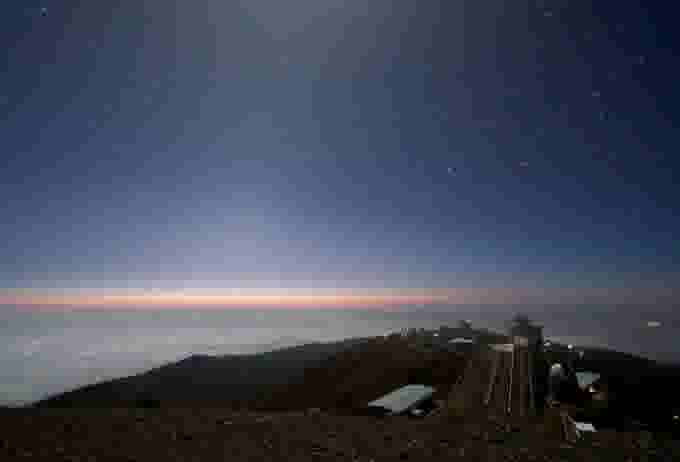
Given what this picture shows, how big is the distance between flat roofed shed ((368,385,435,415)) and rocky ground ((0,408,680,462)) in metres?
8.04

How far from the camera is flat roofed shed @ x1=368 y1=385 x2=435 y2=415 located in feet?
85.4

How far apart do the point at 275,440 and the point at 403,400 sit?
1690cm

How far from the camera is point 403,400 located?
28.1m

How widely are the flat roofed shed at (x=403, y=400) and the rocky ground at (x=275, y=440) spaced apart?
804 cm

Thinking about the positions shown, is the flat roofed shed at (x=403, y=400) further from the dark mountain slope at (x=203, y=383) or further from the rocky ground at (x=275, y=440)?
A: the dark mountain slope at (x=203, y=383)

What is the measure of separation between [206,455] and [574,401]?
38.3m

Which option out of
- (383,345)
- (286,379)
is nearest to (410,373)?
(383,345)

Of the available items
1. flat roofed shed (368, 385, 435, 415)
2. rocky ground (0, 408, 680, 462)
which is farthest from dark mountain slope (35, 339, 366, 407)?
rocky ground (0, 408, 680, 462)

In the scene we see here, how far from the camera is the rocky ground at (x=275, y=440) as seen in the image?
38.9 feet

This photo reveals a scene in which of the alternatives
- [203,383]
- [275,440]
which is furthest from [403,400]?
[203,383]

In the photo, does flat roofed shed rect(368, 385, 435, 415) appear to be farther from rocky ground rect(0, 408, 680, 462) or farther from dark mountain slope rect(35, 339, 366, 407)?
dark mountain slope rect(35, 339, 366, 407)

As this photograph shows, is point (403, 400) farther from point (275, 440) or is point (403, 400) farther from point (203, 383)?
point (203, 383)

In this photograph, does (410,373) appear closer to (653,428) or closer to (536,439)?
(653,428)

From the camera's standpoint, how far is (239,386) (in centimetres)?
5406
